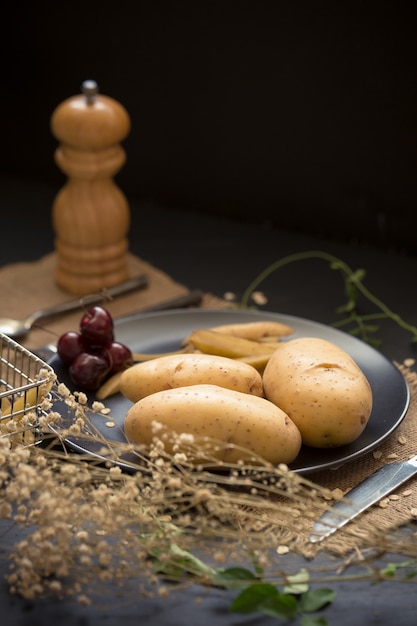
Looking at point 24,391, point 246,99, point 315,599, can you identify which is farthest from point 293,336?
point 246,99

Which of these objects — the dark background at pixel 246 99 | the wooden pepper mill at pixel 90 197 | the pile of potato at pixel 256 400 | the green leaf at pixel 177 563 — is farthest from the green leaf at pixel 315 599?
the dark background at pixel 246 99

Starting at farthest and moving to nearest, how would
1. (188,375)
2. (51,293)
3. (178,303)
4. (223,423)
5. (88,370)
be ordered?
(51,293)
(178,303)
(88,370)
(188,375)
(223,423)

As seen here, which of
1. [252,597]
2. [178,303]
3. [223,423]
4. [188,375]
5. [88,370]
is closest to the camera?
[252,597]

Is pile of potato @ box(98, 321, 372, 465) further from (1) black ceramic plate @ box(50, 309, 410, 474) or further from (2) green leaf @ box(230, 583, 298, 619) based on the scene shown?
(2) green leaf @ box(230, 583, 298, 619)

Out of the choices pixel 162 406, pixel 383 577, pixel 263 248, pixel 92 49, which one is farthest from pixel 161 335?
pixel 92 49

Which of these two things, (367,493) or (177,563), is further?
A: (367,493)

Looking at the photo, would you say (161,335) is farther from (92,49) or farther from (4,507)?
(92,49)

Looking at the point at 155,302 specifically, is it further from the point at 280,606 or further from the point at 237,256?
the point at 280,606

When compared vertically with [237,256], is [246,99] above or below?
above
